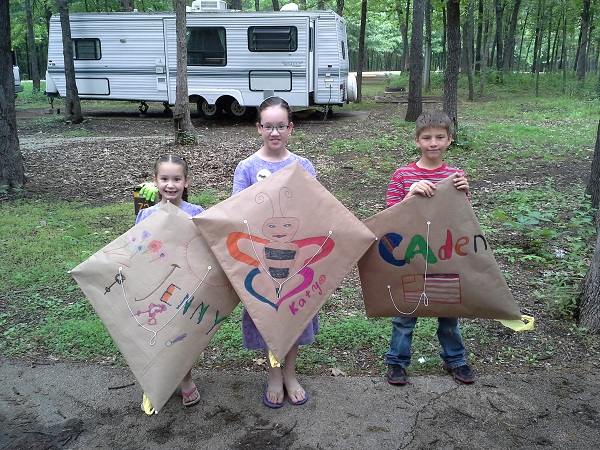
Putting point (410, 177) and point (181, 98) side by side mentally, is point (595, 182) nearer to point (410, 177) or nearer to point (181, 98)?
point (410, 177)

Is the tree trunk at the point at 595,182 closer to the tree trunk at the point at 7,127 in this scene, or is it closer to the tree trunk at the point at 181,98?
the tree trunk at the point at 7,127

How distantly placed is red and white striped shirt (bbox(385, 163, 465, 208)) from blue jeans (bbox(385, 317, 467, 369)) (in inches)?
26.4

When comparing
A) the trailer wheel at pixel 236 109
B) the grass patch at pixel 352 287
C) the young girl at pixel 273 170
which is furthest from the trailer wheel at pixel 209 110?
the young girl at pixel 273 170

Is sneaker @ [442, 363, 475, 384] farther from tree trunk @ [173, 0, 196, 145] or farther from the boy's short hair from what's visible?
tree trunk @ [173, 0, 196, 145]

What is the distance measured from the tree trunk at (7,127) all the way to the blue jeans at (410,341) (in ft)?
20.7

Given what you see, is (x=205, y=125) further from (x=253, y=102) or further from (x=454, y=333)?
(x=454, y=333)

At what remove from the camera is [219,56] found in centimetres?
1504

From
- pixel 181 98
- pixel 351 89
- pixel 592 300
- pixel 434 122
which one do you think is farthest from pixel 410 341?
pixel 351 89

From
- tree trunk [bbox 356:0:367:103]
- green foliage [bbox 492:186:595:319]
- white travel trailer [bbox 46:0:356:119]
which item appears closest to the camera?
green foliage [bbox 492:186:595:319]

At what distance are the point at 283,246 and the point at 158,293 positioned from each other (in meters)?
0.60

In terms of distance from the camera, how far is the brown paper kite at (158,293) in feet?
7.80

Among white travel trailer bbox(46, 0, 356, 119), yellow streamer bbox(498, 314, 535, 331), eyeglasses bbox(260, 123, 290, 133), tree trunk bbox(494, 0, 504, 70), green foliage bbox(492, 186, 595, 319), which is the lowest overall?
green foliage bbox(492, 186, 595, 319)

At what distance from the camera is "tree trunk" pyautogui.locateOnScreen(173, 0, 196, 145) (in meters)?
11.0

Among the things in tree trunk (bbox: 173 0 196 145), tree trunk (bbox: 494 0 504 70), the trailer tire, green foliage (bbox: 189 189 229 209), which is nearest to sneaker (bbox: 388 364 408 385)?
green foliage (bbox: 189 189 229 209)
